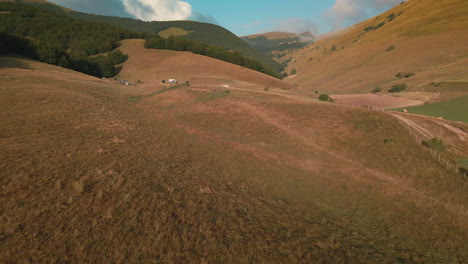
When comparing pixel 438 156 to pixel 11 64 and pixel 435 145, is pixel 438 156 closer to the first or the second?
pixel 435 145

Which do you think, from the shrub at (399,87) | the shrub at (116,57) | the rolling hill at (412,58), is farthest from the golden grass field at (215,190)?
the shrub at (116,57)

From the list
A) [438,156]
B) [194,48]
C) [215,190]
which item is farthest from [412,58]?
[215,190]

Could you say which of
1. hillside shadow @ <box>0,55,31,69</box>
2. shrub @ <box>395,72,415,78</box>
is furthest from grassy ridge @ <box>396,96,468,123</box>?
hillside shadow @ <box>0,55,31,69</box>

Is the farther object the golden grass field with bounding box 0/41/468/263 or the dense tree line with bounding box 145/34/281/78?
the dense tree line with bounding box 145/34/281/78

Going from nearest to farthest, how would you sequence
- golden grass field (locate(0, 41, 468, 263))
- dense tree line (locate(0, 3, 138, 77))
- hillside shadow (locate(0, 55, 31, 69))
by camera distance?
golden grass field (locate(0, 41, 468, 263)) → hillside shadow (locate(0, 55, 31, 69)) → dense tree line (locate(0, 3, 138, 77))

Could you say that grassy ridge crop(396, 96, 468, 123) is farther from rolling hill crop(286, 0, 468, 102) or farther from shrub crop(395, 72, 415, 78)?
shrub crop(395, 72, 415, 78)

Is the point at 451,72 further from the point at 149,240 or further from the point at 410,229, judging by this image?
the point at 149,240

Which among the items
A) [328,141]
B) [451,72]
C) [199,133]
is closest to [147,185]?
[199,133]
